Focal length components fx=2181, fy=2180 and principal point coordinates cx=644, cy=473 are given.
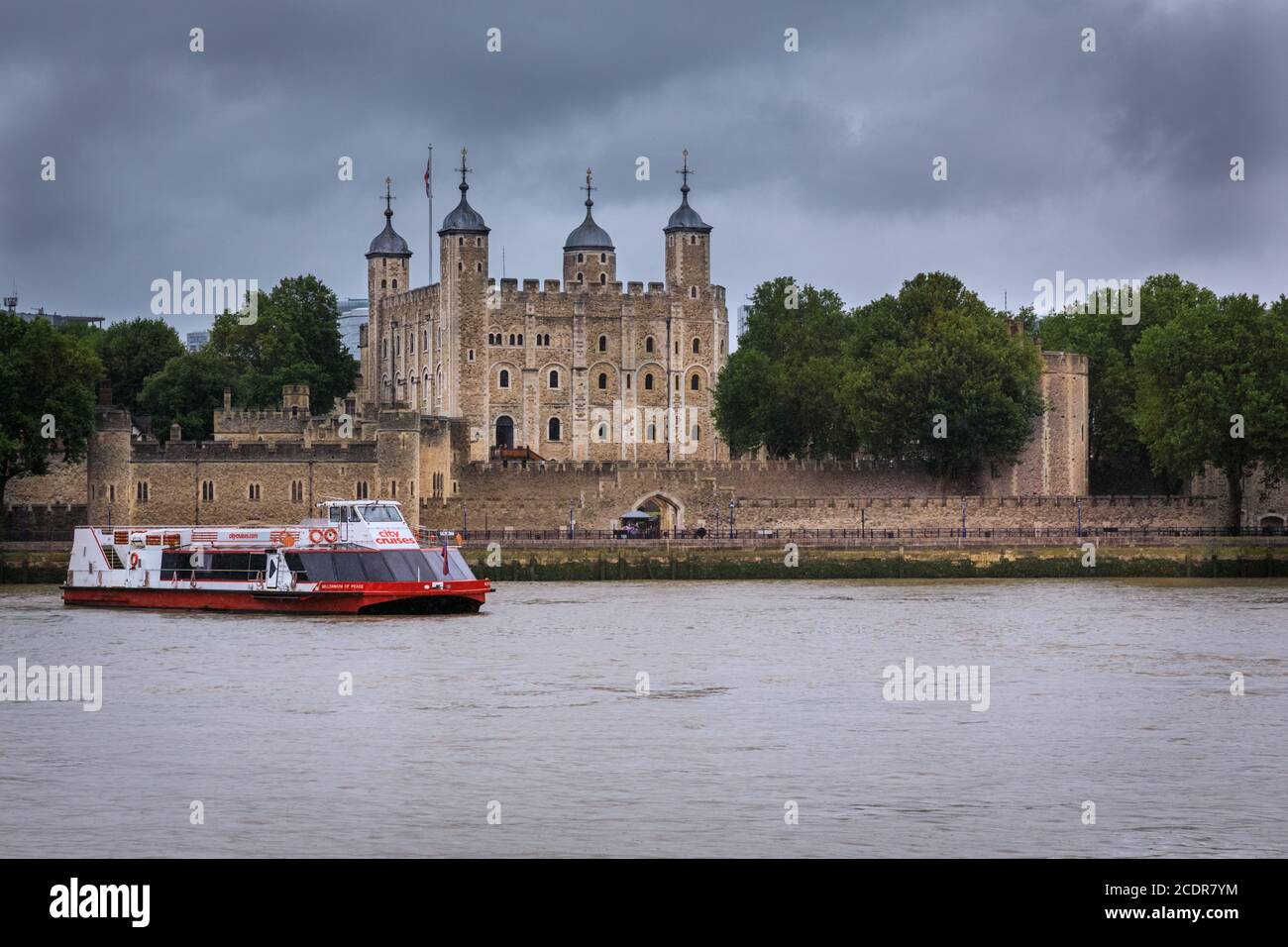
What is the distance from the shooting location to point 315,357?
94.8m

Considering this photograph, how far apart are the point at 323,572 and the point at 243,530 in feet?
11.4

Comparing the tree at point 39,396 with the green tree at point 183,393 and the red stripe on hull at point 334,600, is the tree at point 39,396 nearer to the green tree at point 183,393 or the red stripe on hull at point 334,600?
the red stripe on hull at point 334,600

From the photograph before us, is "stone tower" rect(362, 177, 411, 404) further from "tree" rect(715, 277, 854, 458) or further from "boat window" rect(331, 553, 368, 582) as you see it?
"boat window" rect(331, 553, 368, 582)

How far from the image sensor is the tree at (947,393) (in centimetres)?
6944

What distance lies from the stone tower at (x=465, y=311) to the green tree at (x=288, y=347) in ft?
17.4

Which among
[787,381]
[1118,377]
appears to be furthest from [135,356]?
[1118,377]

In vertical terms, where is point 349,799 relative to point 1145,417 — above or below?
below

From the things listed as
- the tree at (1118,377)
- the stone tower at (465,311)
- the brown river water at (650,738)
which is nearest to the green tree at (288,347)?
the stone tower at (465,311)

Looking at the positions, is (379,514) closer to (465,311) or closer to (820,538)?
(820,538)

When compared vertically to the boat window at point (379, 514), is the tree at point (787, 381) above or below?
above

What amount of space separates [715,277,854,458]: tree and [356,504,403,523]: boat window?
1127 inches
